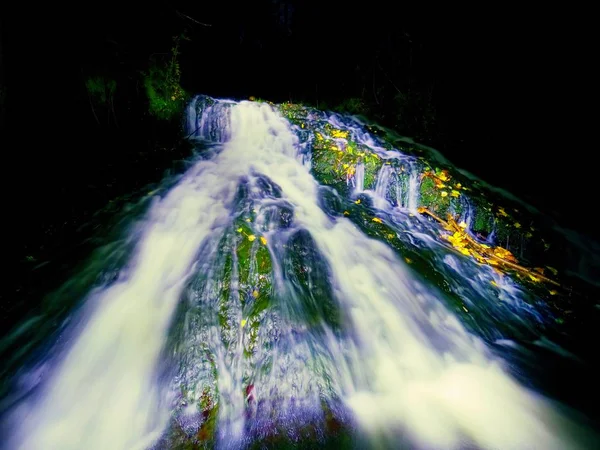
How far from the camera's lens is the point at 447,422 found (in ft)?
7.27

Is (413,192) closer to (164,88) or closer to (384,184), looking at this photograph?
(384,184)

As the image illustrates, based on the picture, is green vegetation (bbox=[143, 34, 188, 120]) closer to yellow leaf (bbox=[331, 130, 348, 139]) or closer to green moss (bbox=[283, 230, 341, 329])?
yellow leaf (bbox=[331, 130, 348, 139])

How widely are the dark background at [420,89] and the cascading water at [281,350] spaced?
1707 millimetres

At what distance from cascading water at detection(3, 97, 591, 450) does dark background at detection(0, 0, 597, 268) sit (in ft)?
5.60

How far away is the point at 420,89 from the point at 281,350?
8.14 metres

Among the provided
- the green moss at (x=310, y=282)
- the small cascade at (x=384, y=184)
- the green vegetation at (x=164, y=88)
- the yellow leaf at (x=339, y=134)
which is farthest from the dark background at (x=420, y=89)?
the green moss at (x=310, y=282)

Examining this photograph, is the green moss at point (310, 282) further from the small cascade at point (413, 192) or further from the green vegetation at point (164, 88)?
the green vegetation at point (164, 88)

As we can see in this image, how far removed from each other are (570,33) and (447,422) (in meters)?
6.67

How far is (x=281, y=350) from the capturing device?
2494 millimetres

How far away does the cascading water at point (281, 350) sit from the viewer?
81.8 inches

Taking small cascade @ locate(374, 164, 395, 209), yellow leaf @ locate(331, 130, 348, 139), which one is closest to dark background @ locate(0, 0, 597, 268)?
small cascade @ locate(374, 164, 395, 209)

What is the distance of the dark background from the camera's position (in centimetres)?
379

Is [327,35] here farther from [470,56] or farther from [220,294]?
[220,294]

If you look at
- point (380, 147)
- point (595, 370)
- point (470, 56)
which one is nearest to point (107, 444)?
point (595, 370)
